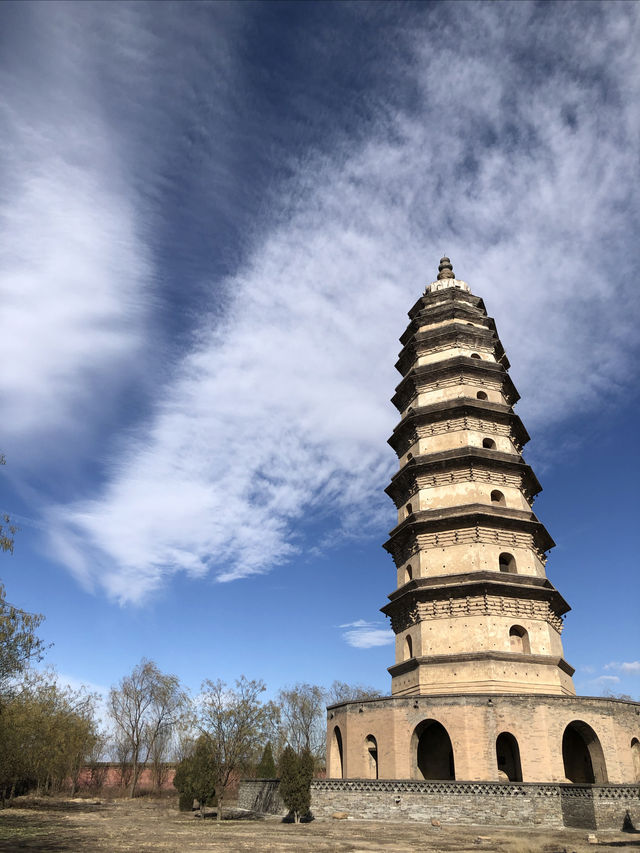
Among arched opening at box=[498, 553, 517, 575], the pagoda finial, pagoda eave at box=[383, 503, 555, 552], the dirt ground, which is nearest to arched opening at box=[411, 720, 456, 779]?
the dirt ground

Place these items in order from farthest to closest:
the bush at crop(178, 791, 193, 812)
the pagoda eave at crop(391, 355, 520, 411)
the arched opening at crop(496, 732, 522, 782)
Result: the pagoda eave at crop(391, 355, 520, 411) < the bush at crop(178, 791, 193, 812) < the arched opening at crop(496, 732, 522, 782)

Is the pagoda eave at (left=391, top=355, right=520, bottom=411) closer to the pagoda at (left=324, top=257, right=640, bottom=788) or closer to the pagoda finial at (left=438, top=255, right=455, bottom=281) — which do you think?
the pagoda at (left=324, top=257, right=640, bottom=788)

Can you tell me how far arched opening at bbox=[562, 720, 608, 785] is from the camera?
21078 millimetres

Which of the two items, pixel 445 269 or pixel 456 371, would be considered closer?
pixel 456 371

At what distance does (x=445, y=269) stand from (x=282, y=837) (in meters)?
30.5

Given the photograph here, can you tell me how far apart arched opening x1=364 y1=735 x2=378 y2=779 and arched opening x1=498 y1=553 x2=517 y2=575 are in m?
8.69

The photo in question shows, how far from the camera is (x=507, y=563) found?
26.2 metres

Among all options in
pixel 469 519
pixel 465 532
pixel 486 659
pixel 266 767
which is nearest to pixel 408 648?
pixel 486 659

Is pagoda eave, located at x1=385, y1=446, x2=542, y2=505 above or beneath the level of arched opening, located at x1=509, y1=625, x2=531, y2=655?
above

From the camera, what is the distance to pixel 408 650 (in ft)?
83.9

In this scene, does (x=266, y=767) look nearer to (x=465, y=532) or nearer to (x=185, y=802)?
(x=185, y=802)

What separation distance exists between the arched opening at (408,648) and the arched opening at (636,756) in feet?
27.8

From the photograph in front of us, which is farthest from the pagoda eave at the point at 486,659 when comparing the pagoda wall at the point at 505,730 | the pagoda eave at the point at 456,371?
the pagoda eave at the point at 456,371

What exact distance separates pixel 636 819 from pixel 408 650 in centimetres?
982
